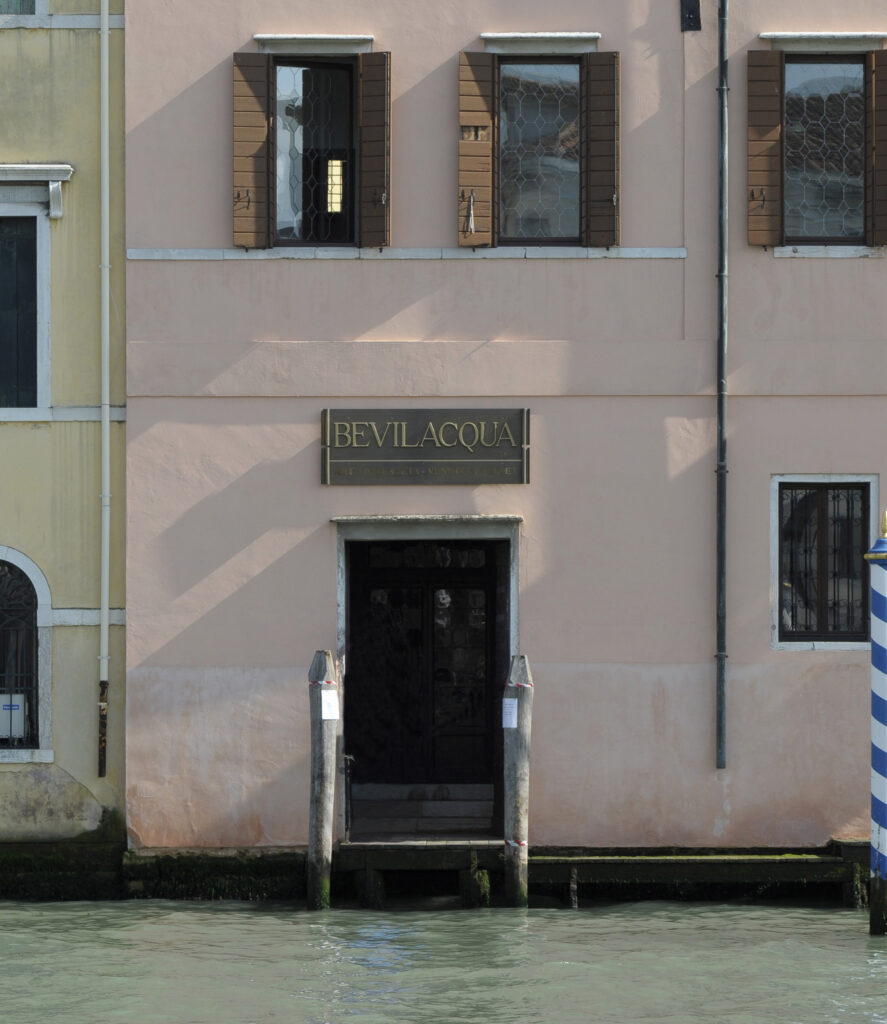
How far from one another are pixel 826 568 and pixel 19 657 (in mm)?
5466

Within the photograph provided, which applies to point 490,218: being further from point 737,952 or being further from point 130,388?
point 737,952

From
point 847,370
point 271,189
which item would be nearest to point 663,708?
point 847,370

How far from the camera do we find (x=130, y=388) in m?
13.3

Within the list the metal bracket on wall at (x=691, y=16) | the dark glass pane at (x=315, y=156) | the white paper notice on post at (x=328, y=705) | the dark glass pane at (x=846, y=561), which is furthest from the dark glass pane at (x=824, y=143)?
the white paper notice on post at (x=328, y=705)

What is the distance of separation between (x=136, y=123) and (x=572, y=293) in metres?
3.12

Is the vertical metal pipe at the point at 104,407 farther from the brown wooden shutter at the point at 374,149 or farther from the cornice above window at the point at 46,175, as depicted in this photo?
the brown wooden shutter at the point at 374,149

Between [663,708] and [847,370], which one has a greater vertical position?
[847,370]

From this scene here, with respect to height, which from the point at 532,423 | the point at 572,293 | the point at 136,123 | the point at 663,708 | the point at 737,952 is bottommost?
the point at 737,952

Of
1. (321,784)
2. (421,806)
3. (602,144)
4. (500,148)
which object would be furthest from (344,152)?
(421,806)

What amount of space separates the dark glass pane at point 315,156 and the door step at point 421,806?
4.17 meters

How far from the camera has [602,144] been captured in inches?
523

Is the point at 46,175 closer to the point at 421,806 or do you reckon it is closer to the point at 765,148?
the point at 765,148

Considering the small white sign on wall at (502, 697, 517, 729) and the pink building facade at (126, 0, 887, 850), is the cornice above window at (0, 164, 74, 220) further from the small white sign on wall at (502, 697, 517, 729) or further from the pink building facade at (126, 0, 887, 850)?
the small white sign on wall at (502, 697, 517, 729)

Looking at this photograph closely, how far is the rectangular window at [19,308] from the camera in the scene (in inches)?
535
